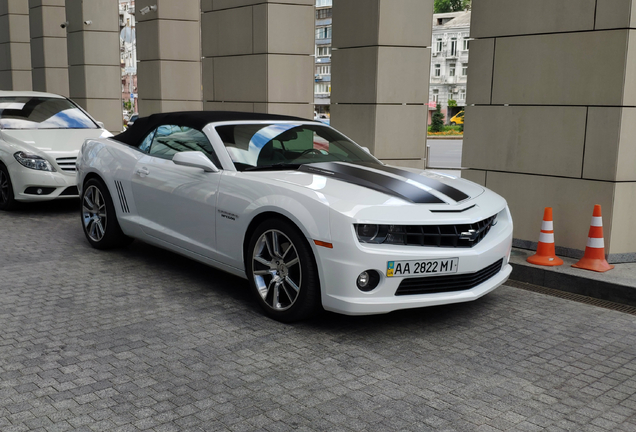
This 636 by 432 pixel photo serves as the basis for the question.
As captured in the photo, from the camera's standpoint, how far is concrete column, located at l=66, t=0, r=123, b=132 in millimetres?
19469

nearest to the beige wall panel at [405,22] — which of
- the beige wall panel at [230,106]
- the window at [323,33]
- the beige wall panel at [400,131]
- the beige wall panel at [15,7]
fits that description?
the beige wall panel at [400,131]

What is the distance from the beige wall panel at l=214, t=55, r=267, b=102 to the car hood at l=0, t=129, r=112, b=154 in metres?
3.05

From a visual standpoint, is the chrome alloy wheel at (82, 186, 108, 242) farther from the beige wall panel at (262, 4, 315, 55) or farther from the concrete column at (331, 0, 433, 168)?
the beige wall panel at (262, 4, 315, 55)

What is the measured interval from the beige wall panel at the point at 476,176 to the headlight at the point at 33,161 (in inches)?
217

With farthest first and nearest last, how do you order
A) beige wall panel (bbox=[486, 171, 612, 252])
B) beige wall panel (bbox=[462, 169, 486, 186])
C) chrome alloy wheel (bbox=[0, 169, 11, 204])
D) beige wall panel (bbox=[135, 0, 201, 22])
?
beige wall panel (bbox=[135, 0, 201, 22]) < chrome alloy wheel (bbox=[0, 169, 11, 204]) < beige wall panel (bbox=[462, 169, 486, 186]) < beige wall panel (bbox=[486, 171, 612, 252])

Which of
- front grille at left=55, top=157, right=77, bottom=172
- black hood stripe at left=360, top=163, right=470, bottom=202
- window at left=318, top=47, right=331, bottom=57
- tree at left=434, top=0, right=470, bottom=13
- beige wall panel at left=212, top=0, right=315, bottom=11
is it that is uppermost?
tree at left=434, top=0, right=470, bottom=13

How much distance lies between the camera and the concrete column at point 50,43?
2256 centimetres

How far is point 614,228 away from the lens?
648 cm

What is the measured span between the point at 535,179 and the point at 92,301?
4533mm

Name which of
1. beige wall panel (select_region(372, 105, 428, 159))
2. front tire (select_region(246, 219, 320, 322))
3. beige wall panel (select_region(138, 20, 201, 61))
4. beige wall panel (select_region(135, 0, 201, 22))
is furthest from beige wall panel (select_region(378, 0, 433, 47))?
beige wall panel (select_region(135, 0, 201, 22))

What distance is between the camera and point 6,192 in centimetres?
967

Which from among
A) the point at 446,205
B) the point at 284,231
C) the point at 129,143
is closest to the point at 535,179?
the point at 446,205

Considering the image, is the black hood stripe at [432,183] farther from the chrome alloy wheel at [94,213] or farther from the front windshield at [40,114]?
the front windshield at [40,114]

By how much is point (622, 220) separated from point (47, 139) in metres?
7.58
